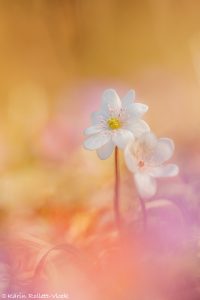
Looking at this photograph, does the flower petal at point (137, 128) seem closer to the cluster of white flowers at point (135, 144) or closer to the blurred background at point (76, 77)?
the cluster of white flowers at point (135, 144)

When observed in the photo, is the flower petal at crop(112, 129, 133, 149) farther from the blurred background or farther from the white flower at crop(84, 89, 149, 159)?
the blurred background

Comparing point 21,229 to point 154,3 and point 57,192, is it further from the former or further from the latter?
point 154,3

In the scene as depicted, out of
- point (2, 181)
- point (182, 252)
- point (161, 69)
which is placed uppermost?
point (161, 69)

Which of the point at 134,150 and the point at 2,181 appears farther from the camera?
the point at 2,181

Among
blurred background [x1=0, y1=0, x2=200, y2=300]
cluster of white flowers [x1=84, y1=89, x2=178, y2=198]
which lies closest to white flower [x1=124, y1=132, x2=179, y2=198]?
cluster of white flowers [x1=84, y1=89, x2=178, y2=198]

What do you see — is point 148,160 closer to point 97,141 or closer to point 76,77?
point 97,141

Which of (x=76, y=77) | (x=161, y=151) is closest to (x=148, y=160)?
(x=161, y=151)

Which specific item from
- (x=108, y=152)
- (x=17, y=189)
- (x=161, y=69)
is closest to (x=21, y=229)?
(x=17, y=189)

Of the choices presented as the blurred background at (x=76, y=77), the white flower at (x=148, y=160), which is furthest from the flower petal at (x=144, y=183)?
the blurred background at (x=76, y=77)
